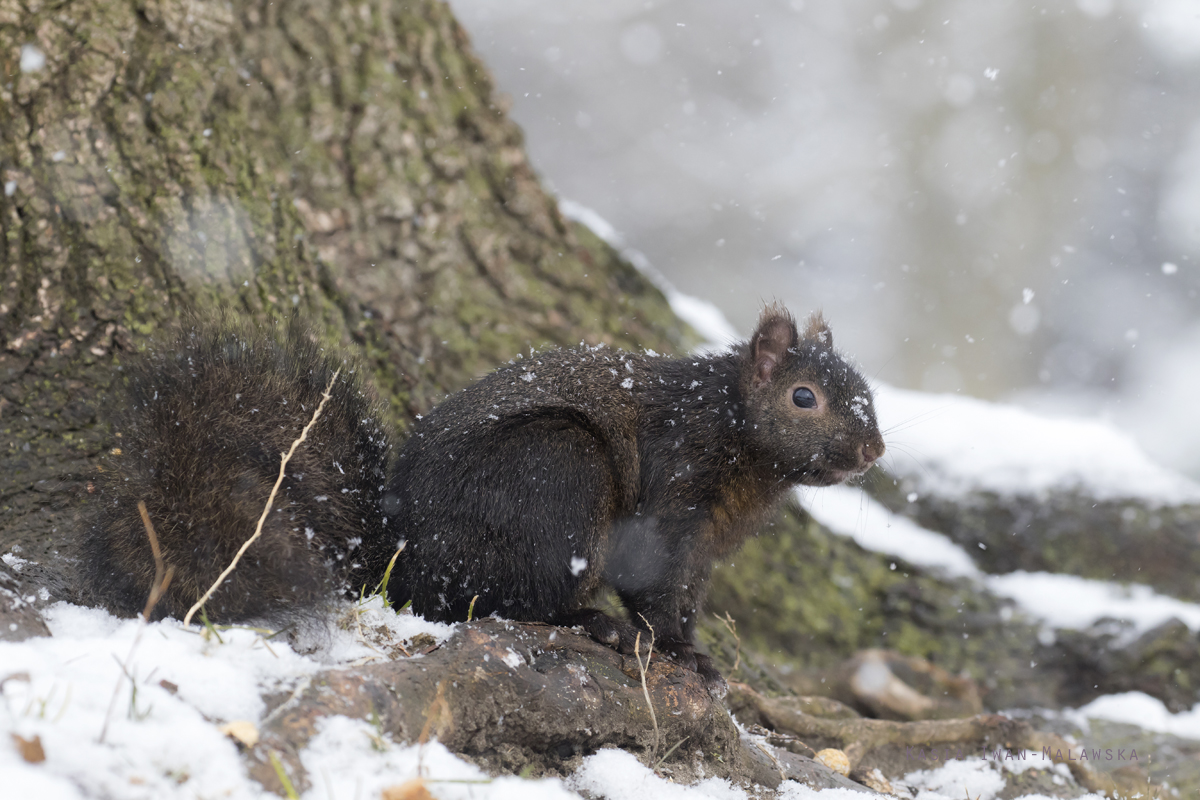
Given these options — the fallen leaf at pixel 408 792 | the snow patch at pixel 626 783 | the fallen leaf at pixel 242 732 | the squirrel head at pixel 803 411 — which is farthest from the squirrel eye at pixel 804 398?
the fallen leaf at pixel 242 732

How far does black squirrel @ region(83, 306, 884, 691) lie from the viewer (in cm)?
177

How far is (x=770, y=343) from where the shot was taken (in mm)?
2510

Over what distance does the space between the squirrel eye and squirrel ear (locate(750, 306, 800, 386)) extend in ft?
0.32

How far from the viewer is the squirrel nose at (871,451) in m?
2.40

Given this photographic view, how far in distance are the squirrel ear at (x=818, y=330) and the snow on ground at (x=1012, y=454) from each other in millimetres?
1324

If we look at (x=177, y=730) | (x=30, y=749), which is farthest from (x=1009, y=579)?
(x=30, y=749)

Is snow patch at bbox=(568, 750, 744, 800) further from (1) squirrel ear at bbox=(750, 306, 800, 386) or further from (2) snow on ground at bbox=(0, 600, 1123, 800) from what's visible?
(1) squirrel ear at bbox=(750, 306, 800, 386)

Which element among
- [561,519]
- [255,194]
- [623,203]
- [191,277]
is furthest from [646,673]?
[623,203]

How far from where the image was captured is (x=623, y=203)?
10586 millimetres

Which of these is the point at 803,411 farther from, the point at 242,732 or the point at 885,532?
the point at 885,532

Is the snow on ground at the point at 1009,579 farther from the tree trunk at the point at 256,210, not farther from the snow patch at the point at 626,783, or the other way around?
the snow patch at the point at 626,783

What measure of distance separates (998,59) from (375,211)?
907 cm

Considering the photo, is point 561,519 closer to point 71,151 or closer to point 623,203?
point 71,151

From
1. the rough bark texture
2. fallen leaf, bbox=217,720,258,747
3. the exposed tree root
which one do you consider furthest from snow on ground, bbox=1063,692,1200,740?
fallen leaf, bbox=217,720,258,747
